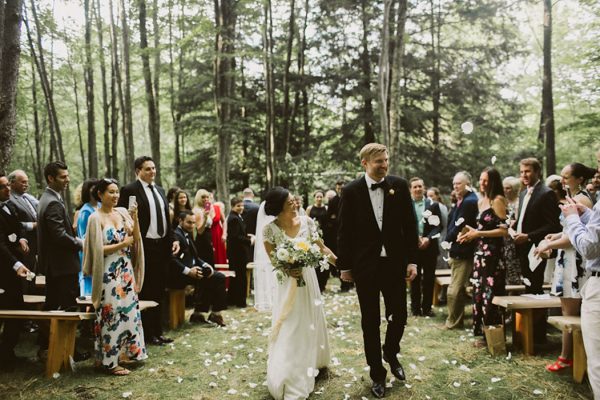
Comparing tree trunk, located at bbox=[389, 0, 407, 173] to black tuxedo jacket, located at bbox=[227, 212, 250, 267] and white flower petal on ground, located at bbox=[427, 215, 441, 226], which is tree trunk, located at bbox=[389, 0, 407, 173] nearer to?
white flower petal on ground, located at bbox=[427, 215, 441, 226]

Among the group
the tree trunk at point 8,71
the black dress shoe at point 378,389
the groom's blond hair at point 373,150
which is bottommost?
the black dress shoe at point 378,389

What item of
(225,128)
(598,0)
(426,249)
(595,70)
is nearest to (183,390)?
(426,249)

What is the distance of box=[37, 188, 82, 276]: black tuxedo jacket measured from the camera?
511cm

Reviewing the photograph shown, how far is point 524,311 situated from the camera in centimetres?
515

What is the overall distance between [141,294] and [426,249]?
4518mm

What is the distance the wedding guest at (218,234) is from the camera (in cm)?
930

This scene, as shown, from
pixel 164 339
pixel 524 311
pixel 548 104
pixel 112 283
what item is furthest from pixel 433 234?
pixel 548 104

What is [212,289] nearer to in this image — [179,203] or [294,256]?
[179,203]

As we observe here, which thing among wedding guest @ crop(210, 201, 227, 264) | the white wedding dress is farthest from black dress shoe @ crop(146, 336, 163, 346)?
wedding guest @ crop(210, 201, 227, 264)

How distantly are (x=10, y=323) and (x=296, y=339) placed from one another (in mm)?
3440

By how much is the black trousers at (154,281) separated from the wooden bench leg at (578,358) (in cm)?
491

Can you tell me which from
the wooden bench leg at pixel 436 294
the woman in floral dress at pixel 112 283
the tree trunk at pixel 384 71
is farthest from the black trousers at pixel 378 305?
the tree trunk at pixel 384 71

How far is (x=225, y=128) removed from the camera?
542 inches

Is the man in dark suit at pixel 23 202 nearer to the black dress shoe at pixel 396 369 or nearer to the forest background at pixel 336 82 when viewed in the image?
the black dress shoe at pixel 396 369
